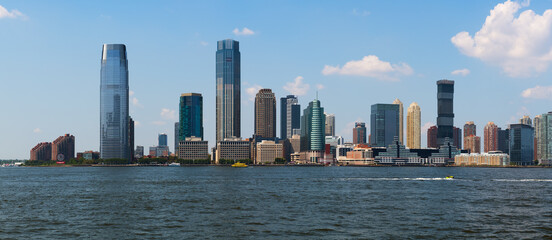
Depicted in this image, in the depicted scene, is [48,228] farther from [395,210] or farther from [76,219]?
[395,210]

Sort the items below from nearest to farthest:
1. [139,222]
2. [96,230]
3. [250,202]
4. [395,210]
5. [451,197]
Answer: [96,230], [139,222], [395,210], [250,202], [451,197]

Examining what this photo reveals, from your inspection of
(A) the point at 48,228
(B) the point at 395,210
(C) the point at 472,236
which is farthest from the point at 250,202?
(C) the point at 472,236

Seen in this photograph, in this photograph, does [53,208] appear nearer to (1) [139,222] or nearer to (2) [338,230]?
(1) [139,222]

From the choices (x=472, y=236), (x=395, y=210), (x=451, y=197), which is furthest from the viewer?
(x=451, y=197)

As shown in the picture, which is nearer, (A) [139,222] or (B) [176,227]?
(B) [176,227]

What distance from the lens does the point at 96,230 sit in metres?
63.9

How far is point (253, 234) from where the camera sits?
60.8 metres

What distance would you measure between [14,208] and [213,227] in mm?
40711

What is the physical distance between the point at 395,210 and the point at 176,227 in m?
34.3

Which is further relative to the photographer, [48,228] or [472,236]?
[48,228]

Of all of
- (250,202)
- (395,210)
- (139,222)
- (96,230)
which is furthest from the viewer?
(250,202)

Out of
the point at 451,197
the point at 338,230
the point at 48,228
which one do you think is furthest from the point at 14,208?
the point at 451,197

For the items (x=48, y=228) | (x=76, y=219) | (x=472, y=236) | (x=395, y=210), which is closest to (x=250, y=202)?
(x=395, y=210)

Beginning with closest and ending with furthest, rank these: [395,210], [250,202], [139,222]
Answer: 1. [139,222]
2. [395,210]
3. [250,202]
